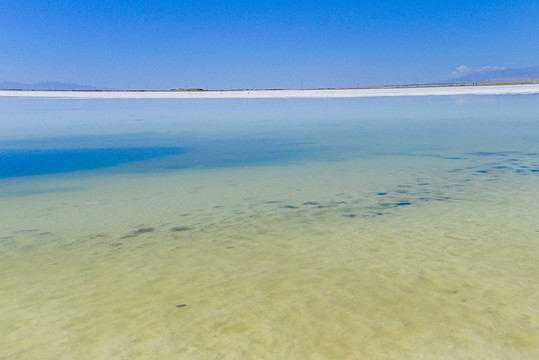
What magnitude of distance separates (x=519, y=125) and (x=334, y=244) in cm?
1885

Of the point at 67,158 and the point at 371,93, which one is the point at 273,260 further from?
the point at 371,93

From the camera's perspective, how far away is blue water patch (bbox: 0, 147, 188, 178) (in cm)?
1224

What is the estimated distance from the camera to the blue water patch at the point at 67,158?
1224 cm

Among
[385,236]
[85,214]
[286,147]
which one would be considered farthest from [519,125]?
[85,214]

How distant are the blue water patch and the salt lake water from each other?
18cm

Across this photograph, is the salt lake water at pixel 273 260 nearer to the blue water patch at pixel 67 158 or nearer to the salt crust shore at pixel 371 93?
the blue water patch at pixel 67 158

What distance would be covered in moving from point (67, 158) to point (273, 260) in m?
10.5

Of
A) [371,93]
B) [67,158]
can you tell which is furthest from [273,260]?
[371,93]

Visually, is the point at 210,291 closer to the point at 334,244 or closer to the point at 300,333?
the point at 300,333

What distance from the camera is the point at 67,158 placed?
1412 centimetres

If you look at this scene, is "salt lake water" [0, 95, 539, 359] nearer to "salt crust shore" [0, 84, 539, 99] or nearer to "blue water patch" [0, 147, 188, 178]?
"blue water patch" [0, 147, 188, 178]

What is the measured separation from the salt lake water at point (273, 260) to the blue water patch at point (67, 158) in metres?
0.18

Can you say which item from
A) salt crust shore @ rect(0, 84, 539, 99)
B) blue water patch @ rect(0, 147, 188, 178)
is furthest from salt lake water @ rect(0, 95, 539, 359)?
salt crust shore @ rect(0, 84, 539, 99)

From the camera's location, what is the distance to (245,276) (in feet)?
16.6
